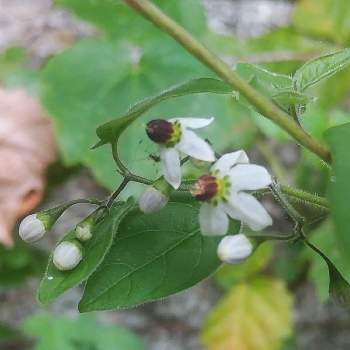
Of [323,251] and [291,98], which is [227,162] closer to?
[291,98]

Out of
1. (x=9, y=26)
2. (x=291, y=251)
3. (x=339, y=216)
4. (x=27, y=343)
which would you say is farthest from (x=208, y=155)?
(x=9, y=26)

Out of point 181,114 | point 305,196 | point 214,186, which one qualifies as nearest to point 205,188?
point 214,186

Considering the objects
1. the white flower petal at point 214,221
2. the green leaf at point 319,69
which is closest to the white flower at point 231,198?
the white flower petal at point 214,221

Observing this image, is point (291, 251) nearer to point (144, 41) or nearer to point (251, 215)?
point (144, 41)

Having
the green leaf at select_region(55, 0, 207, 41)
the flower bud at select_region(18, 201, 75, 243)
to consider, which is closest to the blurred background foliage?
the green leaf at select_region(55, 0, 207, 41)

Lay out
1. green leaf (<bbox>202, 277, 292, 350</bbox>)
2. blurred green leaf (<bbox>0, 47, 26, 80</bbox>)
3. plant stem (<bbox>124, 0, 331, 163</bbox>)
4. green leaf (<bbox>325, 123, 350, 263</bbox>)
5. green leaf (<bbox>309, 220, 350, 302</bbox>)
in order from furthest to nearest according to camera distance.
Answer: blurred green leaf (<bbox>0, 47, 26, 80</bbox>) < green leaf (<bbox>202, 277, 292, 350</bbox>) < green leaf (<bbox>309, 220, 350, 302</bbox>) < plant stem (<bbox>124, 0, 331, 163</bbox>) < green leaf (<bbox>325, 123, 350, 263</bbox>)

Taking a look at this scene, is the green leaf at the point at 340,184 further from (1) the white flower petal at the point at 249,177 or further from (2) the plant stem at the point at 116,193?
(2) the plant stem at the point at 116,193

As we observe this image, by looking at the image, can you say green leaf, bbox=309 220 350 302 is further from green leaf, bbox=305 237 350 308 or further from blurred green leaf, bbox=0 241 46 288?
green leaf, bbox=305 237 350 308
